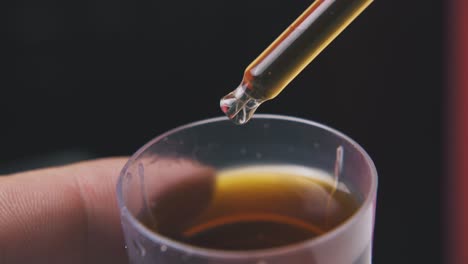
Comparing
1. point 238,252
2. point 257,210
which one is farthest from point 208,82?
Answer: point 238,252

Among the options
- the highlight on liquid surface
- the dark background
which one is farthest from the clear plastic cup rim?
the dark background

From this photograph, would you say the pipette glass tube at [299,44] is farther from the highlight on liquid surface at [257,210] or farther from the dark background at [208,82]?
the dark background at [208,82]

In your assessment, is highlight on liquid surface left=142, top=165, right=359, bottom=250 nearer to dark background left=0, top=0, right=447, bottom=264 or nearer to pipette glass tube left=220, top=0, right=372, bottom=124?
pipette glass tube left=220, top=0, right=372, bottom=124

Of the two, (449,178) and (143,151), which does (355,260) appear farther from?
(449,178)

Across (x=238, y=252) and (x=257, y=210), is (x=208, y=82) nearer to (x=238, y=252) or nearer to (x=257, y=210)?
(x=257, y=210)

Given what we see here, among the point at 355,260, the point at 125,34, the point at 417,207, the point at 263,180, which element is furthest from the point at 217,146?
the point at 417,207

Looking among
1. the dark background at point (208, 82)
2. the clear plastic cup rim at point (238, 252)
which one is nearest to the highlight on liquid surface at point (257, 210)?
the clear plastic cup rim at point (238, 252)
